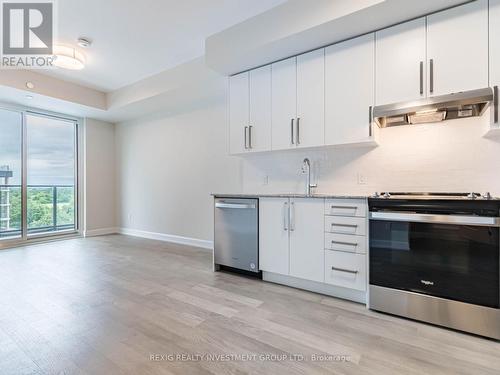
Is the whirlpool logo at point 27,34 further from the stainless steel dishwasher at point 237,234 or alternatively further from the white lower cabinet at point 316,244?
the white lower cabinet at point 316,244

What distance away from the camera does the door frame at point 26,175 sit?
15.0 ft

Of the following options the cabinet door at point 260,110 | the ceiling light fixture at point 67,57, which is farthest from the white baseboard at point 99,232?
the cabinet door at point 260,110

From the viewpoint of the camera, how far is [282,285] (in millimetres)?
2699

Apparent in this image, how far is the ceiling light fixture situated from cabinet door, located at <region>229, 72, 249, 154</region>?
220 cm

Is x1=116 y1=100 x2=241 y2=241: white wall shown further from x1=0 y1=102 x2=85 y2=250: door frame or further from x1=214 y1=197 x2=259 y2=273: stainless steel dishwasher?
x1=214 y1=197 x2=259 y2=273: stainless steel dishwasher

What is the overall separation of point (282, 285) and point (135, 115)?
4611 millimetres

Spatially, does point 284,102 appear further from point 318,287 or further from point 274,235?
point 318,287

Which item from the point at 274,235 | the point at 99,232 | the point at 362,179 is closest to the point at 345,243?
the point at 274,235

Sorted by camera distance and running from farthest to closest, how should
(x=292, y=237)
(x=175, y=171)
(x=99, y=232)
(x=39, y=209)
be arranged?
(x=99, y=232)
(x=39, y=209)
(x=175, y=171)
(x=292, y=237)

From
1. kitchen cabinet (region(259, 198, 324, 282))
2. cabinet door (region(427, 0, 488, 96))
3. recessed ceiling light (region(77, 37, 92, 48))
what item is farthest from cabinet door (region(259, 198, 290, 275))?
recessed ceiling light (region(77, 37, 92, 48))

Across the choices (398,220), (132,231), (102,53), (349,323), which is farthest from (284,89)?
(132,231)

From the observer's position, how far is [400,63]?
225 centimetres

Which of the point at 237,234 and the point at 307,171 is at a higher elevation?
the point at 307,171

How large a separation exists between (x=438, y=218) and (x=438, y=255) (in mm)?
289
